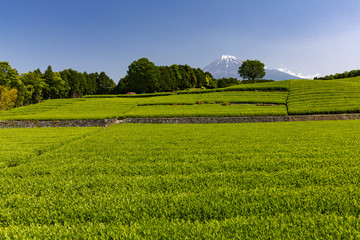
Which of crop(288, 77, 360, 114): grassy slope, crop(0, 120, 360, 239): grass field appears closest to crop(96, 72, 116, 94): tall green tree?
crop(288, 77, 360, 114): grassy slope

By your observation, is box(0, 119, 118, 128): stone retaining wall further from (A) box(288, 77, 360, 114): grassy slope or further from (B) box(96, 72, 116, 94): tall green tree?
(B) box(96, 72, 116, 94): tall green tree

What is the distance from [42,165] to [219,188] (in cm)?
883

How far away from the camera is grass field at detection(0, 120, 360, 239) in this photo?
421 centimetres

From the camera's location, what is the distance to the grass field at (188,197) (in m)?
4.21

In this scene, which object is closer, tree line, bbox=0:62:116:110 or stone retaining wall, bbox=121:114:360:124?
stone retaining wall, bbox=121:114:360:124

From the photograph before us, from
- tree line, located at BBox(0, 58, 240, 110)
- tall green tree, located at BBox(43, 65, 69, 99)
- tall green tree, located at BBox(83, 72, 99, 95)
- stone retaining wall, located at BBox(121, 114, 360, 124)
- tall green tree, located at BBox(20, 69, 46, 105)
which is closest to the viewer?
stone retaining wall, located at BBox(121, 114, 360, 124)

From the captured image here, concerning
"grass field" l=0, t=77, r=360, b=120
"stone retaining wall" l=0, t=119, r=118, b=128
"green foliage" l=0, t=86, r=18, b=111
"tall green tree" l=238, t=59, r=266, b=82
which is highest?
"tall green tree" l=238, t=59, r=266, b=82

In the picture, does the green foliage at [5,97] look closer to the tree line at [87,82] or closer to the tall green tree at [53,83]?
the tree line at [87,82]

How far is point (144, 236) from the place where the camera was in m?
4.08

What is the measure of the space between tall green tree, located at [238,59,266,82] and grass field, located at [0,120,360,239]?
3753 inches

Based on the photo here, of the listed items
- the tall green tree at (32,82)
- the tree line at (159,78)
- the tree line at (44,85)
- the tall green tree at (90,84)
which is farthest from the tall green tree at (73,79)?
the tree line at (159,78)

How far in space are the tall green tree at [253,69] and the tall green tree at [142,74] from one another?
49272mm

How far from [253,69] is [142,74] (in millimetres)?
59170

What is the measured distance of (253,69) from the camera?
3770 inches
